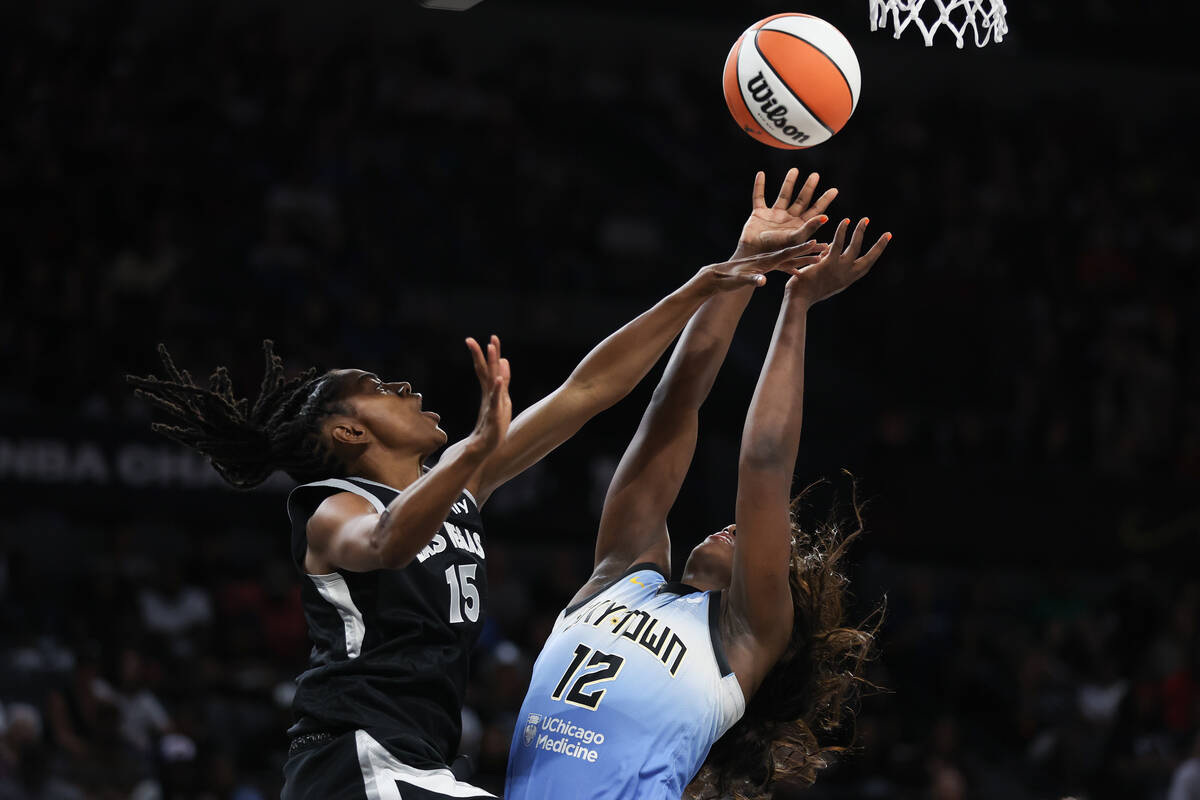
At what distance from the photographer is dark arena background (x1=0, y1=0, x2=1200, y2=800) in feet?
29.8

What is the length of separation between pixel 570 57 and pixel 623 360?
1179 centimetres

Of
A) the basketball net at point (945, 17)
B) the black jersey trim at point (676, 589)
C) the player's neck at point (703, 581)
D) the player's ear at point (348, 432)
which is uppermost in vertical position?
the basketball net at point (945, 17)

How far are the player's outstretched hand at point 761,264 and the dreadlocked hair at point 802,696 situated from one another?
2.53 feet

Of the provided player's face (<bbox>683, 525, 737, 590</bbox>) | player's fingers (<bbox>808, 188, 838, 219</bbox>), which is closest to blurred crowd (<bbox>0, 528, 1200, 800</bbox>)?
player's face (<bbox>683, 525, 737, 590</bbox>)

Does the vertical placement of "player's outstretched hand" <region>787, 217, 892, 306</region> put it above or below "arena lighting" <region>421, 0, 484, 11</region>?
below

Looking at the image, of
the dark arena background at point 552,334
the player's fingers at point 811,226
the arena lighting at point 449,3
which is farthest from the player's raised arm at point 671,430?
the dark arena background at point 552,334

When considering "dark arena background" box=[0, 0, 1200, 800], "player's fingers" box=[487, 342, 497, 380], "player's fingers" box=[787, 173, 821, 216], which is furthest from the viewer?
"dark arena background" box=[0, 0, 1200, 800]

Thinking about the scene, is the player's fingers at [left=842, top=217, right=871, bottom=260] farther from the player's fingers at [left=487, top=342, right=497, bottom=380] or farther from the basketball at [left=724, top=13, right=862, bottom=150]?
the player's fingers at [left=487, top=342, right=497, bottom=380]

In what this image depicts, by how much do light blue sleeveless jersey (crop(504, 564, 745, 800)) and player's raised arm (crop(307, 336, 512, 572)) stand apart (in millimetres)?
745

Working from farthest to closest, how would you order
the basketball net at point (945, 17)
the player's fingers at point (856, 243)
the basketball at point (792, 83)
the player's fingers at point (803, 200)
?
the basketball net at point (945, 17)
the basketball at point (792, 83)
the player's fingers at point (803, 200)
the player's fingers at point (856, 243)

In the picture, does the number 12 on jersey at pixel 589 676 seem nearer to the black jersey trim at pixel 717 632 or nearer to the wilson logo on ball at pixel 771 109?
the black jersey trim at pixel 717 632

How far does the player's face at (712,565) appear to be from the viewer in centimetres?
407

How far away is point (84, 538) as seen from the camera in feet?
33.2

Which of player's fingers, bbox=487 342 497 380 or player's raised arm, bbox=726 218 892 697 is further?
player's raised arm, bbox=726 218 892 697
